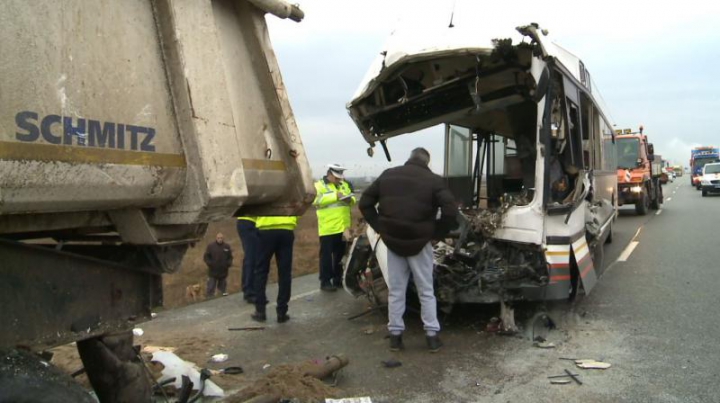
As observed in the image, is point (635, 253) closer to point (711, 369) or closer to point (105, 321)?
point (711, 369)

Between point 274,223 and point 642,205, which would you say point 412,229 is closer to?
point 274,223

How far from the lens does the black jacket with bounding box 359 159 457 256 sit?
18.1 ft

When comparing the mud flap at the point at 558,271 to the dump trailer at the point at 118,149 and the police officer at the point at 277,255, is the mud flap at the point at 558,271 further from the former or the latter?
the dump trailer at the point at 118,149

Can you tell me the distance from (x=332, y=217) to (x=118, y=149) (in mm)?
6211

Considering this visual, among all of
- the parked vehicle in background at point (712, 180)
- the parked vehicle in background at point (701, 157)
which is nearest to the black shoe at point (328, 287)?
the parked vehicle in background at point (712, 180)

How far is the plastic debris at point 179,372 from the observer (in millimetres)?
4355

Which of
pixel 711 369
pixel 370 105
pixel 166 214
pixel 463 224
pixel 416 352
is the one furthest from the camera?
pixel 370 105

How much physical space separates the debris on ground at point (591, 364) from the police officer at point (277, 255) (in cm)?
312

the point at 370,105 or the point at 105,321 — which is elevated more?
the point at 370,105

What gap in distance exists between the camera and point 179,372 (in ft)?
14.7

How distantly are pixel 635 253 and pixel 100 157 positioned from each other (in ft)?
35.7

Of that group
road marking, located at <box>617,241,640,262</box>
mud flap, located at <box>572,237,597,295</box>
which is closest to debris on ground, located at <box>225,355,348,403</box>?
mud flap, located at <box>572,237,597,295</box>

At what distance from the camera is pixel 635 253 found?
11.1m

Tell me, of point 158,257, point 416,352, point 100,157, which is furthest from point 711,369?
point 100,157
